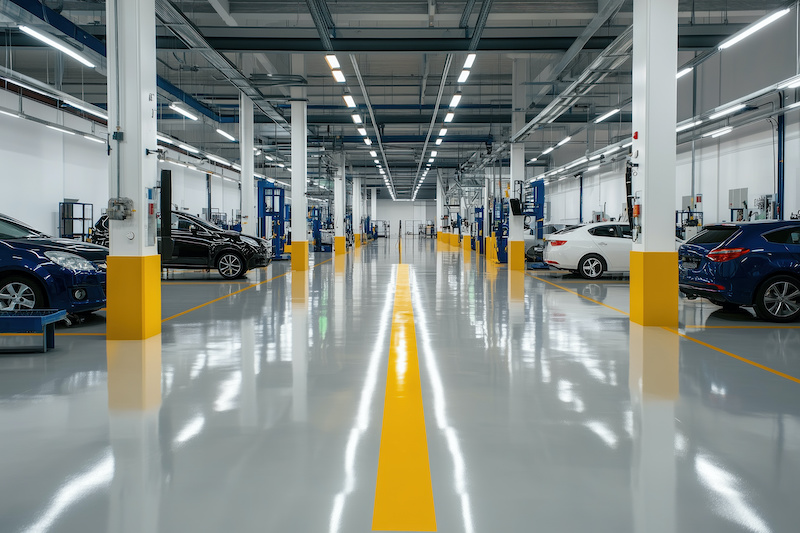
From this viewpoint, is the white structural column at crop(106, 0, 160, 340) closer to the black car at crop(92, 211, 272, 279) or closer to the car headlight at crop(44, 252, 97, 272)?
→ the car headlight at crop(44, 252, 97, 272)

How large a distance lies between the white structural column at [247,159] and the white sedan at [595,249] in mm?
8835

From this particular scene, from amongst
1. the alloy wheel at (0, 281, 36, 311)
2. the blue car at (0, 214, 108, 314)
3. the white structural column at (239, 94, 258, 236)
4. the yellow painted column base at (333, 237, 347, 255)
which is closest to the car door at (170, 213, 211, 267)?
the white structural column at (239, 94, 258, 236)

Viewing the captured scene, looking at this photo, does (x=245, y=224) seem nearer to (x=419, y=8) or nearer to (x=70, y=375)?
(x=419, y=8)

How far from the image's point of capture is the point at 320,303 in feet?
31.7

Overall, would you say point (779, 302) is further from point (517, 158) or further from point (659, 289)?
point (517, 158)

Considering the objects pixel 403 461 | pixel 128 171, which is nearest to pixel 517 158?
pixel 128 171

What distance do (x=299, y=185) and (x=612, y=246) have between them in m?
8.90

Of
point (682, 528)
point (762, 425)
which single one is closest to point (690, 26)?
point (762, 425)

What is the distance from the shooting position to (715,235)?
803 cm

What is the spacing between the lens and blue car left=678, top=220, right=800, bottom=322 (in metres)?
7.49

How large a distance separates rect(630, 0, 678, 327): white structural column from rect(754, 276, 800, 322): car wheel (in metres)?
1.26

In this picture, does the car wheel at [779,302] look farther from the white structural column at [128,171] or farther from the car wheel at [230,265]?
the car wheel at [230,265]

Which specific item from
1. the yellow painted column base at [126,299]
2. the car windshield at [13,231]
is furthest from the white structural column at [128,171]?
the car windshield at [13,231]

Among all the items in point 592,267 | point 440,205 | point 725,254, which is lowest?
point 592,267
